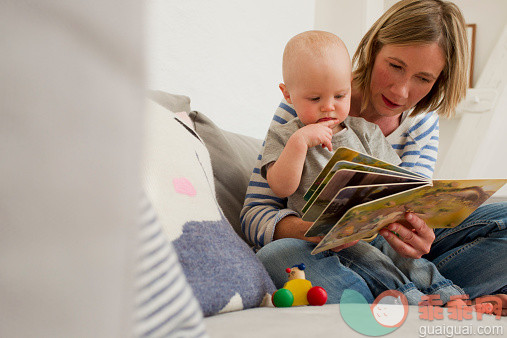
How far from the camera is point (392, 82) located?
4.36 ft

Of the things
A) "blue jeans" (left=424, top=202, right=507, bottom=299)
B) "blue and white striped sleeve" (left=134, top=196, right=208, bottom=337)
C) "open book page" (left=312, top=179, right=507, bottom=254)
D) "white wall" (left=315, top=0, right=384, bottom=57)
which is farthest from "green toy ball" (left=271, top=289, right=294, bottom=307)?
"white wall" (left=315, top=0, right=384, bottom=57)

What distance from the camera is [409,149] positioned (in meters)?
1.43

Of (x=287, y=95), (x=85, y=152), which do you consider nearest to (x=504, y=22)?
(x=287, y=95)

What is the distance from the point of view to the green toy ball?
74cm

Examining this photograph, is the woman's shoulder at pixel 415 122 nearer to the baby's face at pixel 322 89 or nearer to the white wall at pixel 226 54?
the baby's face at pixel 322 89

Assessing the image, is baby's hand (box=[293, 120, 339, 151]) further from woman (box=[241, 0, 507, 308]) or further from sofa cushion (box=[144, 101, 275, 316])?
sofa cushion (box=[144, 101, 275, 316])

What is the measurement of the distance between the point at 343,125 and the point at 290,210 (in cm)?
28

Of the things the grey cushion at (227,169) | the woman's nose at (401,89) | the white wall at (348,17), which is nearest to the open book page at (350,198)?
the grey cushion at (227,169)

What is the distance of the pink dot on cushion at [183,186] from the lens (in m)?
0.69

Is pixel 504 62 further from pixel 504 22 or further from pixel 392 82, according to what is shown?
pixel 392 82

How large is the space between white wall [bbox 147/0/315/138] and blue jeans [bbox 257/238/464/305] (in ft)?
2.15

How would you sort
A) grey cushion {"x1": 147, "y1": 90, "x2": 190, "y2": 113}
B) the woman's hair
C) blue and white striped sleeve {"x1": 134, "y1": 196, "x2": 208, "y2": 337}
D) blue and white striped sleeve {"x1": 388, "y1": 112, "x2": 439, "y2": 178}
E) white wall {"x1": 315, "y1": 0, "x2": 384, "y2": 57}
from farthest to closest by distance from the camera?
white wall {"x1": 315, "y1": 0, "x2": 384, "y2": 57}, blue and white striped sleeve {"x1": 388, "y1": 112, "x2": 439, "y2": 178}, the woman's hair, grey cushion {"x1": 147, "y1": 90, "x2": 190, "y2": 113}, blue and white striped sleeve {"x1": 134, "y1": 196, "x2": 208, "y2": 337}

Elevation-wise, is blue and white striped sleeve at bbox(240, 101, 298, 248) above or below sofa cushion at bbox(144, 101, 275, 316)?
below

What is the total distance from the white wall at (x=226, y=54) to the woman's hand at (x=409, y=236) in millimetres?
771
